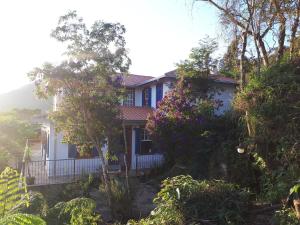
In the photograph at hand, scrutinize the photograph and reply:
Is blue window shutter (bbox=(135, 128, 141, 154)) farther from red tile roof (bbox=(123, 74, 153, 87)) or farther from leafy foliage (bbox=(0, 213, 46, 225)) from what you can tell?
leafy foliage (bbox=(0, 213, 46, 225))

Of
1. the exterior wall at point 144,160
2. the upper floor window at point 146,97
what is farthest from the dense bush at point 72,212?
the upper floor window at point 146,97

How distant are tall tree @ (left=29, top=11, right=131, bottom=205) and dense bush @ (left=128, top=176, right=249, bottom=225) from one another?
339 centimetres

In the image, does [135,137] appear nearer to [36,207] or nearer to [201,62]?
[201,62]

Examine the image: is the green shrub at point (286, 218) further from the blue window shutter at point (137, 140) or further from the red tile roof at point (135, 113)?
the blue window shutter at point (137, 140)

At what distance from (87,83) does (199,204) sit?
5660 mm

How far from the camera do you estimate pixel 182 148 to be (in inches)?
555

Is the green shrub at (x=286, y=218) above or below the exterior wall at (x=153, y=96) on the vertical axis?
below

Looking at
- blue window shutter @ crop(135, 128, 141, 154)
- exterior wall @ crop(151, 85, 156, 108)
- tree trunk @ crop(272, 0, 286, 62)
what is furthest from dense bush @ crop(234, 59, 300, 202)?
exterior wall @ crop(151, 85, 156, 108)

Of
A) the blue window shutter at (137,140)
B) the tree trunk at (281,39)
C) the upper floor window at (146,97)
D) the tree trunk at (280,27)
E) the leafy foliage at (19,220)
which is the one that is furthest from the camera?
the upper floor window at (146,97)

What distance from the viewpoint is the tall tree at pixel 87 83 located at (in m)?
10.9

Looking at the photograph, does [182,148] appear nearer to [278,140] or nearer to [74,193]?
[74,193]

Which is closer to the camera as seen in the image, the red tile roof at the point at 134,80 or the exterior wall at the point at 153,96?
the exterior wall at the point at 153,96

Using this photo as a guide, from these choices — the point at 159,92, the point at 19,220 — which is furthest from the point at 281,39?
the point at 159,92

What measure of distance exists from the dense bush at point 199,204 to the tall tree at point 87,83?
339 cm
